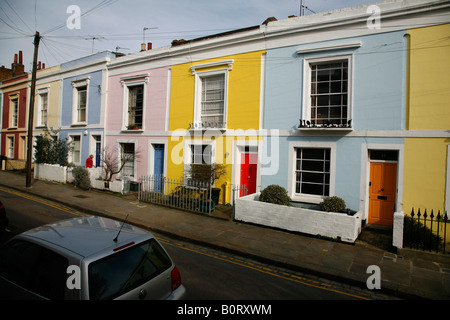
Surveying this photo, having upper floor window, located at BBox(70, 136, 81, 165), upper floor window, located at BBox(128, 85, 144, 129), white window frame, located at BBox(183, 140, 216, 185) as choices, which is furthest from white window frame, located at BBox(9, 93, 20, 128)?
white window frame, located at BBox(183, 140, 216, 185)

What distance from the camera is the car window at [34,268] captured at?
10.7 feet

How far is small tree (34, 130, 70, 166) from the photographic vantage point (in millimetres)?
19062

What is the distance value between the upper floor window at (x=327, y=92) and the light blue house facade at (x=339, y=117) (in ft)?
0.11

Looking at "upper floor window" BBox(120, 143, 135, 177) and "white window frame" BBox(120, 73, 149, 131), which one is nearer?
"white window frame" BBox(120, 73, 149, 131)

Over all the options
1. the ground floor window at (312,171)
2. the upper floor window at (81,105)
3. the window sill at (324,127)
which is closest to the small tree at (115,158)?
the upper floor window at (81,105)

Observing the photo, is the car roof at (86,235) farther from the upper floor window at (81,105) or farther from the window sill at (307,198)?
the upper floor window at (81,105)

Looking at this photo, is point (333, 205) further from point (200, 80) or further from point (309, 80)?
point (200, 80)

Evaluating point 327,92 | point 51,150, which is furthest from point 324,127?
point 51,150

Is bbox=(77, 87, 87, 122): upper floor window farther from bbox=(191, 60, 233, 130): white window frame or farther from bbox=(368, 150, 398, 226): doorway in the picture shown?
bbox=(368, 150, 398, 226): doorway

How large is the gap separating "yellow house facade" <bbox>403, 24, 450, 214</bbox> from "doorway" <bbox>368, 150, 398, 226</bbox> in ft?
1.81

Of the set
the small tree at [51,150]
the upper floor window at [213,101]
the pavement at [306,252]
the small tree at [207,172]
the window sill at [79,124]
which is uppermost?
the upper floor window at [213,101]

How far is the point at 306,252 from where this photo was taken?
7684 millimetres

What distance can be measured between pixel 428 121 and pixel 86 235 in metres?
9.94

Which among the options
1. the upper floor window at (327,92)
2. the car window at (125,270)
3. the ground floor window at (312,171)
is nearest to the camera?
the car window at (125,270)
